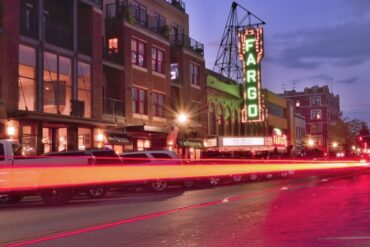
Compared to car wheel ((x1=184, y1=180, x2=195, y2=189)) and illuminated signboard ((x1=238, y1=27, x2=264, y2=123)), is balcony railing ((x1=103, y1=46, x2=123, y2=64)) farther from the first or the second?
illuminated signboard ((x1=238, y1=27, x2=264, y2=123))

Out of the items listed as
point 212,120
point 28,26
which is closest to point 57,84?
point 28,26

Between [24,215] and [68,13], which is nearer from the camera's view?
[24,215]

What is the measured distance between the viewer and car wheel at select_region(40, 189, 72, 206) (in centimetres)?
1844

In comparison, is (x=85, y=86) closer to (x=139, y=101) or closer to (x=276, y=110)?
(x=139, y=101)

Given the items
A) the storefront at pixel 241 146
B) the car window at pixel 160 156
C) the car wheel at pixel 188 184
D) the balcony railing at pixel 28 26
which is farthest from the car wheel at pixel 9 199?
the storefront at pixel 241 146

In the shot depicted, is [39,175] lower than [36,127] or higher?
lower

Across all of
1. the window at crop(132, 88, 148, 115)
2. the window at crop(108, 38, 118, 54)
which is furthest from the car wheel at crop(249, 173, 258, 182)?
the window at crop(108, 38, 118, 54)

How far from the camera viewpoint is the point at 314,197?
62.2 ft

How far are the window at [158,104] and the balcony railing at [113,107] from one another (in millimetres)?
4196

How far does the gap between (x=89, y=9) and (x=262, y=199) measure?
18792 millimetres

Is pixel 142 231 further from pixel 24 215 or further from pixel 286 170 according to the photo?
pixel 286 170

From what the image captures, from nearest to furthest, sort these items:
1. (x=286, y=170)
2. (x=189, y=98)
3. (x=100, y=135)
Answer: (x=100, y=135), (x=286, y=170), (x=189, y=98)

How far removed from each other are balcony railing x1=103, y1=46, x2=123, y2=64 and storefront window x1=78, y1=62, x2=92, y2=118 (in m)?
3.10

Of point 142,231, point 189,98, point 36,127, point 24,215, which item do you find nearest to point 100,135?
point 36,127
